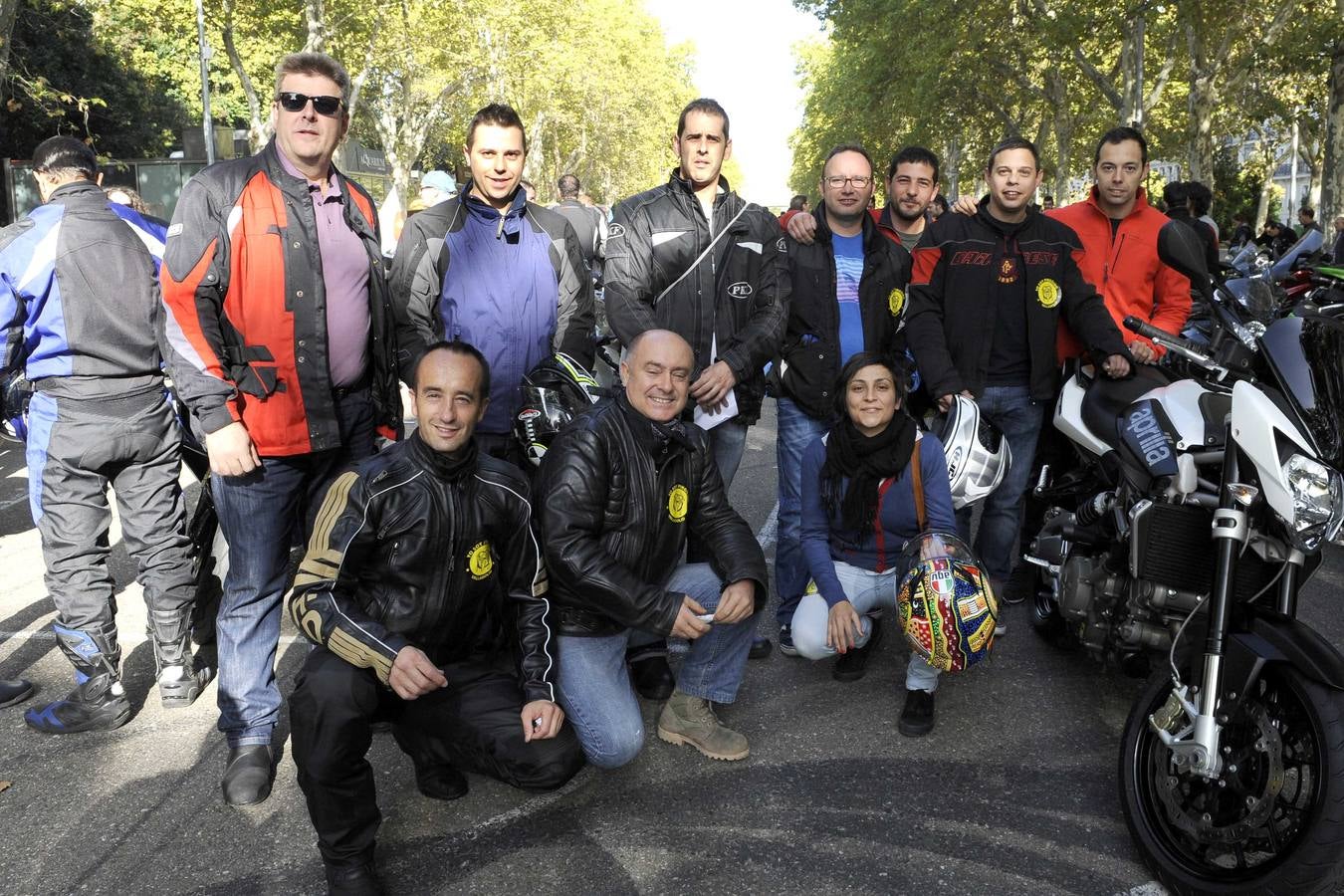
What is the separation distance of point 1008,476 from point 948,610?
4.34 ft

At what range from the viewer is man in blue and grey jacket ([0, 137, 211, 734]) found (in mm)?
3635

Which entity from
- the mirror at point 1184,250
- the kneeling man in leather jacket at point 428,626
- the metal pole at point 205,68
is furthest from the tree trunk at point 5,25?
the metal pole at point 205,68

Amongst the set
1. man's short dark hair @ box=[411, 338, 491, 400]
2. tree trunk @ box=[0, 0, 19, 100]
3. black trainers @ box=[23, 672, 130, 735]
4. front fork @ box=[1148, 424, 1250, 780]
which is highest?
tree trunk @ box=[0, 0, 19, 100]

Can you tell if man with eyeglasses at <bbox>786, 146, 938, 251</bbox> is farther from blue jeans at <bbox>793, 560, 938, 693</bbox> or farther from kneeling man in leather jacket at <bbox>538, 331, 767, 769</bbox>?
kneeling man in leather jacket at <bbox>538, 331, 767, 769</bbox>

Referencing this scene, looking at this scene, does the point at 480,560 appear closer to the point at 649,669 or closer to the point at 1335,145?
the point at 649,669

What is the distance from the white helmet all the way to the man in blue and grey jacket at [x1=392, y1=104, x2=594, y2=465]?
4.88ft

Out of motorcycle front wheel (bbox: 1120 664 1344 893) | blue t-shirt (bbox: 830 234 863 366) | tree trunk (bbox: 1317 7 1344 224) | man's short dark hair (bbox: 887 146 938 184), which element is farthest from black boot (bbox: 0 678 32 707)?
tree trunk (bbox: 1317 7 1344 224)

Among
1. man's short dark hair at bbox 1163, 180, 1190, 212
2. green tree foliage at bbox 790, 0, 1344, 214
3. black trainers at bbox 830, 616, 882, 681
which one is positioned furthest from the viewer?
green tree foliage at bbox 790, 0, 1344, 214

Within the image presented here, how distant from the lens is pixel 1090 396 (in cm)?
397

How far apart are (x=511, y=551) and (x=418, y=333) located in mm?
939

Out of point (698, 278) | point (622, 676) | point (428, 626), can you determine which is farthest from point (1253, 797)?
point (698, 278)

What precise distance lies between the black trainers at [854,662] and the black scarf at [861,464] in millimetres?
482

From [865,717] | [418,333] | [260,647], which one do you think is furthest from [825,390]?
[260,647]

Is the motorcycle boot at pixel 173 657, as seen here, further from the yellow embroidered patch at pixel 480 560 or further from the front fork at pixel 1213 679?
the front fork at pixel 1213 679
